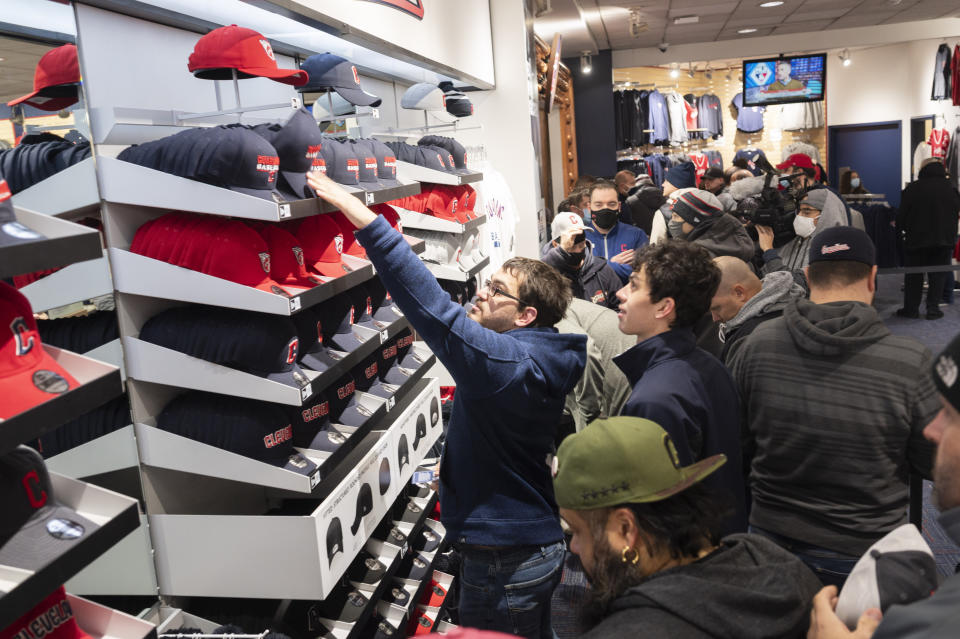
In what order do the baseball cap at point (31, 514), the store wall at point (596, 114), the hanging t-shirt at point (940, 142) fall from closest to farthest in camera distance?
the baseball cap at point (31, 514) → the hanging t-shirt at point (940, 142) → the store wall at point (596, 114)

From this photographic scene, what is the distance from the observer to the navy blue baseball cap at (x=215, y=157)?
2.06 meters

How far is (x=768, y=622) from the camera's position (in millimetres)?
1343

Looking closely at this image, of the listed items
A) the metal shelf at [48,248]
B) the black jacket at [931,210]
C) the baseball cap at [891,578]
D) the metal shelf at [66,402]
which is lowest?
the black jacket at [931,210]

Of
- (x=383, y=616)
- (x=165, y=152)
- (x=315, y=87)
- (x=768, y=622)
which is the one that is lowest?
(x=383, y=616)

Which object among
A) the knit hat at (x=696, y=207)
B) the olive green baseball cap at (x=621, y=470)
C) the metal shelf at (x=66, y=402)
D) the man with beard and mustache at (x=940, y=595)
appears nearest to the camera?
the man with beard and mustache at (x=940, y=595)

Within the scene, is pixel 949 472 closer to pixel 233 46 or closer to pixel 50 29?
pixel 233 46

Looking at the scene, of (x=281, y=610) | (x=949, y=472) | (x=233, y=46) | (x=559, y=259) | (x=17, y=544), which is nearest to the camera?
(x=949, y=472)

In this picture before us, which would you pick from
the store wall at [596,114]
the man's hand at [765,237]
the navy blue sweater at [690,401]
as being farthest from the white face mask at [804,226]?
the store wall at [596,114]

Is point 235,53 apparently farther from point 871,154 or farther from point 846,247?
point 871,154

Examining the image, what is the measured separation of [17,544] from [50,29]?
1394 millimetres

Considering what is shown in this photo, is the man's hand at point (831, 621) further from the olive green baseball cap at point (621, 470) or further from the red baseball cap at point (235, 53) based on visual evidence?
the red baseball cap at point (235, 53)

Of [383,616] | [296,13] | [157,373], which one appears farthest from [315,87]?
[383,616]

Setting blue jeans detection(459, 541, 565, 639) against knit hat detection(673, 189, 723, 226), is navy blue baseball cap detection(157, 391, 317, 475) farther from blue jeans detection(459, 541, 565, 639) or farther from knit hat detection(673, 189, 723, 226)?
knit hat detection(673, 189, 723, 226)

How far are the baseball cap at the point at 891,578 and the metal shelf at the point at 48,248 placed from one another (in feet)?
4.52
